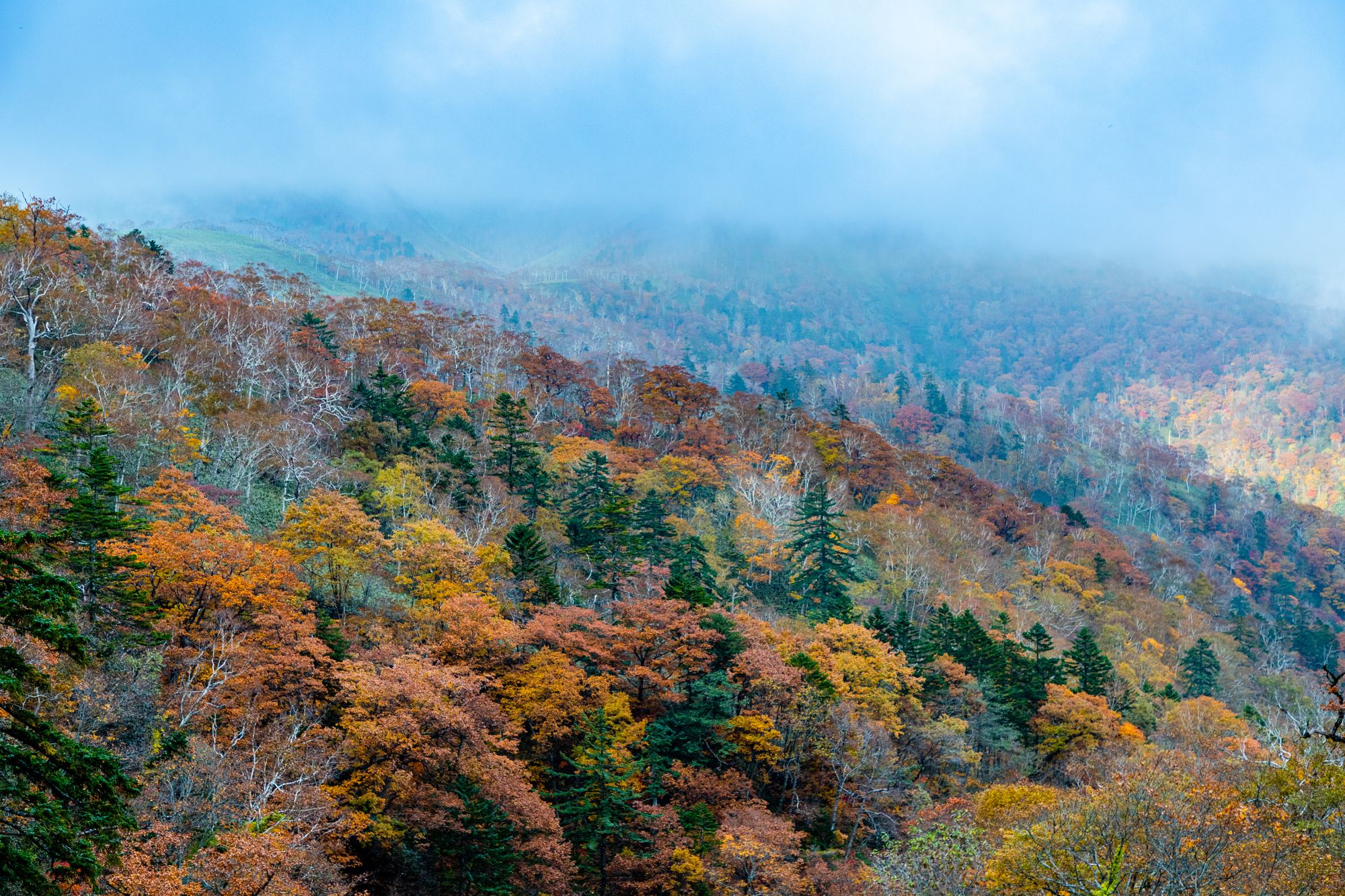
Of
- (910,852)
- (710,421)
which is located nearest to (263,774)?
(910,852)

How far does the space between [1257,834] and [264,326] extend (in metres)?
61.3

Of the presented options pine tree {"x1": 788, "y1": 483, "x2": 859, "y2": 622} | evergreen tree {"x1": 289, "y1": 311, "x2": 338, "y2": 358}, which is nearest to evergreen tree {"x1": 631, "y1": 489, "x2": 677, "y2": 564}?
pine tree {"x1": 788, "y1": 483, "x2": 859, "y2": 622}

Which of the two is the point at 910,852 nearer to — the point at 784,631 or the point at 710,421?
the point at 784,631

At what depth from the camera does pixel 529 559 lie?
128 ft

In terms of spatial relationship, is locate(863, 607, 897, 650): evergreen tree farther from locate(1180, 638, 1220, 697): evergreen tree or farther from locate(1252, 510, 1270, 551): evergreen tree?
locate(1252, 510, 1270, 551): evergreen tree

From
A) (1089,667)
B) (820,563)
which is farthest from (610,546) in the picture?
(1089,667)

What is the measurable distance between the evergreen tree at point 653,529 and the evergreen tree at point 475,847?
23.9 meters

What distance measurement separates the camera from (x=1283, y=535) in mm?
129875

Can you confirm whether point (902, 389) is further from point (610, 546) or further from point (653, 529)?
point (610, 546)

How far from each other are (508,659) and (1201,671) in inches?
2392

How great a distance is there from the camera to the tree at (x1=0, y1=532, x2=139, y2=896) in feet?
24.4

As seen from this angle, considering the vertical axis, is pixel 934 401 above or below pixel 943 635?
above

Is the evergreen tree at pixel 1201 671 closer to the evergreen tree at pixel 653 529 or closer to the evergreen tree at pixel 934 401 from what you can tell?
the evergreen tree at pixel 653 529

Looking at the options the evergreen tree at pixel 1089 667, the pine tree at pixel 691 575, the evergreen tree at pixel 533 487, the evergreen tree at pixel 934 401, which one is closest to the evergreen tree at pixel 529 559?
the pine tree at pixel 691 575
